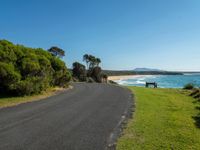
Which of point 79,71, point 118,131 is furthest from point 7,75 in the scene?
point 79,71

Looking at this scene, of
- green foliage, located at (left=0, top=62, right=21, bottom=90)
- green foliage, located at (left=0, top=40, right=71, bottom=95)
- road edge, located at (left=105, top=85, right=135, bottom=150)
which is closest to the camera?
road edge, located at (left=105, top=85, right=135, bottom=150)

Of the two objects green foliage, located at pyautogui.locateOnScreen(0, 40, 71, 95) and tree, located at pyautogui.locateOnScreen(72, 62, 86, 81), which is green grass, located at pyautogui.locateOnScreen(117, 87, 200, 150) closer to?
green foliage, located at pyautogui.locateOnScreen(0, 40, 71, 95)

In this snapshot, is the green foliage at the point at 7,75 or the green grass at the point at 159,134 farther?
the green foliage at the point at 7,75

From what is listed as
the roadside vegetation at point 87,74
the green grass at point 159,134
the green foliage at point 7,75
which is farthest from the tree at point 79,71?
the green grass at point 159,134

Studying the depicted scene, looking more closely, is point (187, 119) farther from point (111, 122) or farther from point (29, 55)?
point (29, 55)

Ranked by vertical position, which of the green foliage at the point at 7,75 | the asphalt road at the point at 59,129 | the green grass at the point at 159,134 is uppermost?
the green foliage at the point at 7,75

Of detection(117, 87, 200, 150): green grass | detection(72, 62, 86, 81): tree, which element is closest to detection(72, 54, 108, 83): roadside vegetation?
detection(72, 62, 86, 81): tree

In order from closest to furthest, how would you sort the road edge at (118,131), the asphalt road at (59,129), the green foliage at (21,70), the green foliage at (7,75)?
1. the asphalt road at (59,129)
2. the road edge at (118,131)
3. the green foliage at (7,75)
4. the green foliage at (21,70)

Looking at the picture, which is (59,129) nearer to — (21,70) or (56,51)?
(21,70)

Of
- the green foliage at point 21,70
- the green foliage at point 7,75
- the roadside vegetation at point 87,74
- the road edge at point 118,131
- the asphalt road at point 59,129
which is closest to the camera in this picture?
the asphalt road at point 59,129

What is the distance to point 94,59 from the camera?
241ft

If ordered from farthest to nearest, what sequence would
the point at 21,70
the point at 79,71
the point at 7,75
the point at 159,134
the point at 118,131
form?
the point at 79,71 < the point at 21,70 < the point at 7,75 < the point at 118,131 < the point at 159,134

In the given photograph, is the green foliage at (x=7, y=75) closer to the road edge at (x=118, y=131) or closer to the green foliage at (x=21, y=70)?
the green foliage at (x=21, y=70)

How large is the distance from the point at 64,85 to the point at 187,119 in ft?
69.3
